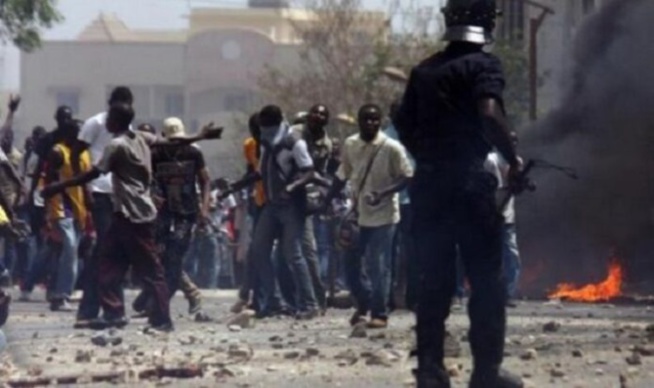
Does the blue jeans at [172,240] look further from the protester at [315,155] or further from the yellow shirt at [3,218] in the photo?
the yellow shirt at [3,218]

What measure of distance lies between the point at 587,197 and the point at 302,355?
11.9 meters

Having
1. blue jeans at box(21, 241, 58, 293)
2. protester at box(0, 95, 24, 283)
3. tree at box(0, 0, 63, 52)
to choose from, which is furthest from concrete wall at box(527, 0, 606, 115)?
blue jeans at box(21, 241, 58, 293)

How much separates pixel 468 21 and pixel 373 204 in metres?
5.51

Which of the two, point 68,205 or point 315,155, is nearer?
point 315,155

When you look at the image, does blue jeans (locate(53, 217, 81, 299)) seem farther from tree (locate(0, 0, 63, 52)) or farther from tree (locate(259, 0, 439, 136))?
tree (locate(259, 0, 439, 136))

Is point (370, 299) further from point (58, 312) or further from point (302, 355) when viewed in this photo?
point (58, 312)

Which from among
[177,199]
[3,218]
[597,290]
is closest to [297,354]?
[3,218]

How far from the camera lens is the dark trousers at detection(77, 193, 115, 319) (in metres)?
Answer: 16.1

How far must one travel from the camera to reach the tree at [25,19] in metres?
36.2

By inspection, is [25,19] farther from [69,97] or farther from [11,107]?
[69,97]

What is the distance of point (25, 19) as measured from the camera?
1453 inches

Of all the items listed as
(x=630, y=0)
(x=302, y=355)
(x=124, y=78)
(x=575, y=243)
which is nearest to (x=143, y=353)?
(x=302, y=355)

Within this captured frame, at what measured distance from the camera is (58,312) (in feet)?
61.9

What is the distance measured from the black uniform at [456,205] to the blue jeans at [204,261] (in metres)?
16.2
